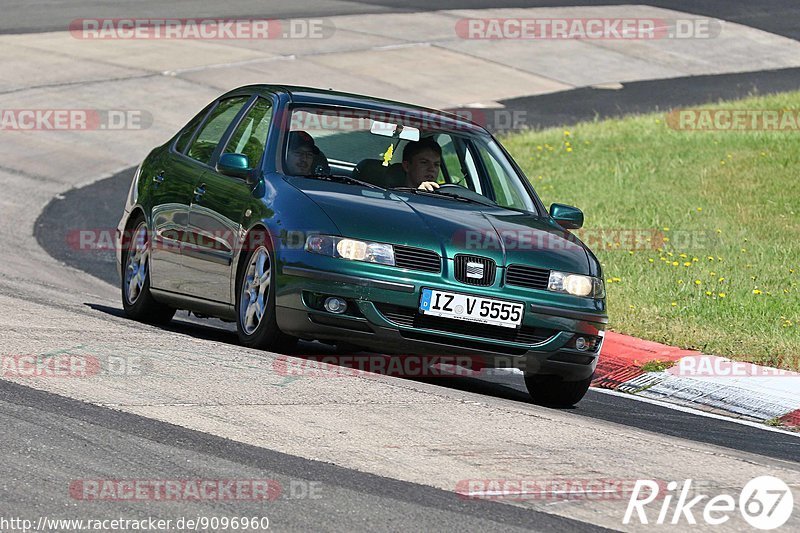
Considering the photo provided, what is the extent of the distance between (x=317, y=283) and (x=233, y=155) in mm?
1218

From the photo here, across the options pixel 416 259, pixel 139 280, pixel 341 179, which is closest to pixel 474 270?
pixel 416 259

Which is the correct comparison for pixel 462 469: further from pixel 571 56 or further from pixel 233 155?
pixel 571 56

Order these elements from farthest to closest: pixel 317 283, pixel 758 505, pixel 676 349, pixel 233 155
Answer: pixel 676 349 < pixel 233 155 < pixel 317 283 < pixel 758 505

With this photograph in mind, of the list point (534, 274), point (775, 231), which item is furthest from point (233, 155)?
point (775, 231)

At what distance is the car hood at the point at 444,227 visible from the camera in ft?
27.2

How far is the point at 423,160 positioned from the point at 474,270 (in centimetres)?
152

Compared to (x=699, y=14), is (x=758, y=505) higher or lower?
lower

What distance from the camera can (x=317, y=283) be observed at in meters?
8.22
